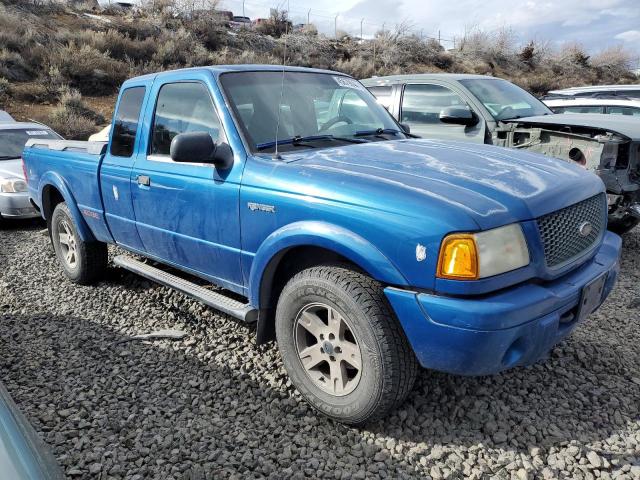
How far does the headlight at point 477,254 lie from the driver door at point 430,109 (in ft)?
13.8

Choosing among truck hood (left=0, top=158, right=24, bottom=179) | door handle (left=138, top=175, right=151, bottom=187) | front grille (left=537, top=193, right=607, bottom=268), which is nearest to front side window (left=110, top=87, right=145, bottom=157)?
door handle (left=138, top=175, right=151, bottom=187)

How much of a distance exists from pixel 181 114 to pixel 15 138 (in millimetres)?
6551

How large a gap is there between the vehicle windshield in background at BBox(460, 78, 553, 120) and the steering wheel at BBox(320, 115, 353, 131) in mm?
3089

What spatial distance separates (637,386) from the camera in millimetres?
3047

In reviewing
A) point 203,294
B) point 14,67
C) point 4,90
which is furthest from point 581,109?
point 14,67

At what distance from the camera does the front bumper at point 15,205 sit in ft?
24.4

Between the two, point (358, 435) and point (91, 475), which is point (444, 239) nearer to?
point (358, 435)

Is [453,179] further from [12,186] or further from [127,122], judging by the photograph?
[12,186]

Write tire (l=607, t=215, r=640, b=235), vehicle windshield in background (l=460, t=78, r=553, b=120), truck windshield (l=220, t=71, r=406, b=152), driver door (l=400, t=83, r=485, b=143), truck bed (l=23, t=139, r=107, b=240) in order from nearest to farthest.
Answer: truck windshield (l=220, t=71, r=406, b=152) < truck bed (l=23, t=139, r=107, b=240) < tire (l=607, t=215, r=640, b=235) < vehicle windshield in background (l=460, t=78, r=553, b=120) < driver door (l=400, t=83, r=485, b=143)

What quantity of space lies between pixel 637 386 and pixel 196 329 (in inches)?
118

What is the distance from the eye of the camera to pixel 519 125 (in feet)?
19.4

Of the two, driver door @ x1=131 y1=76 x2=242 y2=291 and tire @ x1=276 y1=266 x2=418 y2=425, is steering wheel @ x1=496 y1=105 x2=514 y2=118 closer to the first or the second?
driver door @ x1=131 y1=76 x2=242 y2=291

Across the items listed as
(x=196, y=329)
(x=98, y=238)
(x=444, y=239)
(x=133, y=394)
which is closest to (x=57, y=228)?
(x=98, y=238)

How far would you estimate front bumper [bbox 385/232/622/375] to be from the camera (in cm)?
223
